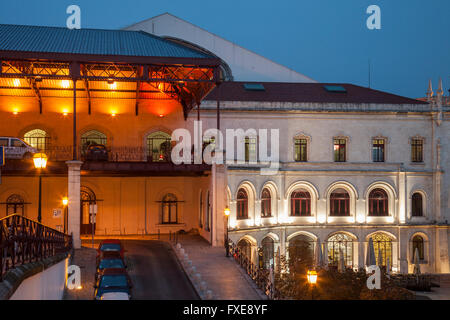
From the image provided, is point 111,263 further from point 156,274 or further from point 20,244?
point 20,244

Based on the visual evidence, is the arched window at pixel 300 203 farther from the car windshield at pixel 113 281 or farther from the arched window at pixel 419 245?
the car windshield at pixel 113 281

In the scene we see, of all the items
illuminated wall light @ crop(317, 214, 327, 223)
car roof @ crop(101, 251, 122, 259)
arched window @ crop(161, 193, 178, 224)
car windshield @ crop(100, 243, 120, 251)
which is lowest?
car roof @ crop(101, 251, 122, 259)

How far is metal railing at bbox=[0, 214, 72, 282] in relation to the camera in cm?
1239

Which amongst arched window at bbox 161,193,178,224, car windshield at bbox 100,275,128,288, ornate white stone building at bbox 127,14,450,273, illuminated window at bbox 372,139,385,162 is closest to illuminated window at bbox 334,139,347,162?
ornate white stone building at bbox 127,14,450,273

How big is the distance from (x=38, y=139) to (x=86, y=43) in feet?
31.1

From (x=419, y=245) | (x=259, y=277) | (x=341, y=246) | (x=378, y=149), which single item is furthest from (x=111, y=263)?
(x=419, y=245)

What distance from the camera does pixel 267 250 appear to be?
136ft

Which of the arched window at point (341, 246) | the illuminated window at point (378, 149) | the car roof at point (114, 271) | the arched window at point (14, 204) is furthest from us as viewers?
the illuminated window at point (378, 149)

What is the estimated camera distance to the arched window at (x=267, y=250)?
40844mm

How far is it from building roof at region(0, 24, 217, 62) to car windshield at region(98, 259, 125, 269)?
39.8 feet

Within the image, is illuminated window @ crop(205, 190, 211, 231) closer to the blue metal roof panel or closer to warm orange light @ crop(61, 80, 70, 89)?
the blue metal roof panel

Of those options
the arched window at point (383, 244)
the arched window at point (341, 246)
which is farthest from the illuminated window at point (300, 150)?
the arched window at point (383, 244)

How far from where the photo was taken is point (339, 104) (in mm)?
44656

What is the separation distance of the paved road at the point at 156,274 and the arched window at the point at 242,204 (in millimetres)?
6209
